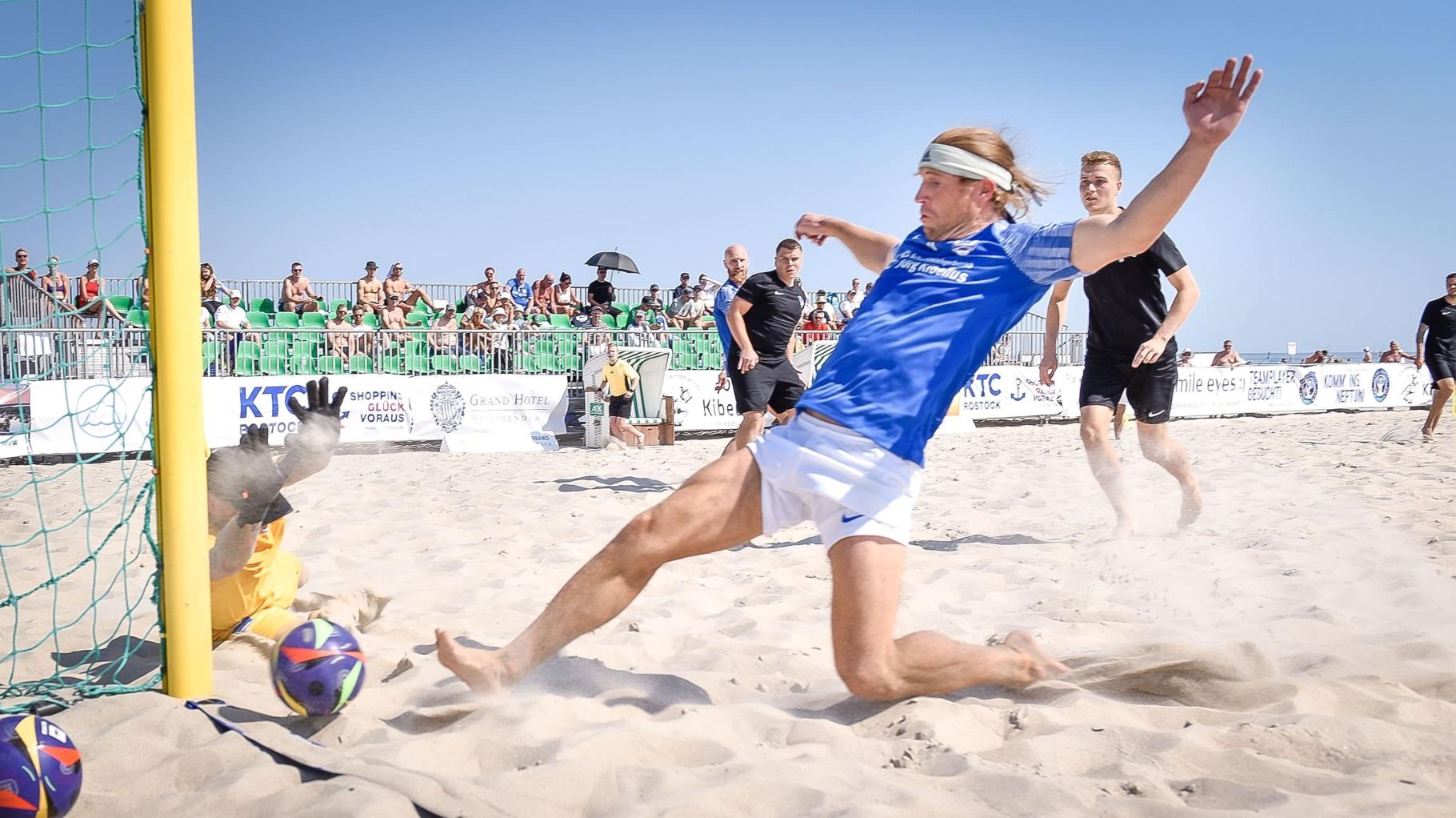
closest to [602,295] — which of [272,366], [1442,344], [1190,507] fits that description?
[272,366]

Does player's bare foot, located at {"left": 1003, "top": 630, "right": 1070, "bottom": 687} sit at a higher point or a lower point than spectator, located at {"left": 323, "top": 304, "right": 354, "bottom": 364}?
lower

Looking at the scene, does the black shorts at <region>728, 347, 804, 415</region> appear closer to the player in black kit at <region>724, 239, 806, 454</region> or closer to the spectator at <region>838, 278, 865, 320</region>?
the player in black kit at <region>724, 239, 806, 454</region>

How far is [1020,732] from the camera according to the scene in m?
2.42

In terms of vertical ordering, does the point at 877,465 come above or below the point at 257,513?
above

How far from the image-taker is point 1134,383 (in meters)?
5.31

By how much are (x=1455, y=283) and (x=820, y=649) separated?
10.6 metres

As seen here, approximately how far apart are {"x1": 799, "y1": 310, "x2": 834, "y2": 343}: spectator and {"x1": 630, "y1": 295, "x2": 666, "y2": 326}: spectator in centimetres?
286

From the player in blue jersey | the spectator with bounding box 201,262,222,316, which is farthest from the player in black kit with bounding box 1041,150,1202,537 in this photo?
the spectator with bounding box 201,262,222,316

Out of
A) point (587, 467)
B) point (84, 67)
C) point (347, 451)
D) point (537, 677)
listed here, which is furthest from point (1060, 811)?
point (347, 451)

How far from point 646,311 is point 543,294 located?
1.92 meters

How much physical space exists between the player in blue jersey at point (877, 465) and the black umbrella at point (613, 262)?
15457 mm

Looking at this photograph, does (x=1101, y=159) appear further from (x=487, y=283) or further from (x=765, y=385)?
(x=487, y=283)

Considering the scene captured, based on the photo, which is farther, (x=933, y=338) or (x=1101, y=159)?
(x=1101, y=159)

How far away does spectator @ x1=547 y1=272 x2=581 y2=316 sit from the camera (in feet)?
57.7
